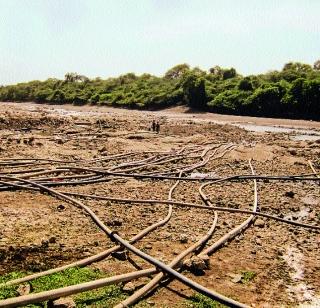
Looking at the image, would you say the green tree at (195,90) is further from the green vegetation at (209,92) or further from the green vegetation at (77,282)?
the green vegetation at (77,282)

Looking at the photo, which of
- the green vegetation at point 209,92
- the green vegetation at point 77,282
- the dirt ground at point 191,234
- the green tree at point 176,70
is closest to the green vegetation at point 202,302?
the dirt ground at point 191,234

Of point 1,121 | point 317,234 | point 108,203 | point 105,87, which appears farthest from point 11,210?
point 105,87

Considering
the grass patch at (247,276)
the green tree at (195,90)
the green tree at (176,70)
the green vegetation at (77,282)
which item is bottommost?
the grass patch at (247,276)

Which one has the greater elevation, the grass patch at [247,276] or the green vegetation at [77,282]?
the green vegetation at [77,282]

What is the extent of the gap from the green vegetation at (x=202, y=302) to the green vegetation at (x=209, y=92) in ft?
111

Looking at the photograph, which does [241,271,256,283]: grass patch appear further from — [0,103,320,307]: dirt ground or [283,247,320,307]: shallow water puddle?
[283,247,320,307]: shallow water puddle

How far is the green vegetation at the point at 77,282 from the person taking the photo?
510 centimetres

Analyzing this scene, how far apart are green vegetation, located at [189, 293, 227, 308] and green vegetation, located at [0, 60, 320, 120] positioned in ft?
111

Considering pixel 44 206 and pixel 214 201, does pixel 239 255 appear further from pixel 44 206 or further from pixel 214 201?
pixel 44 206

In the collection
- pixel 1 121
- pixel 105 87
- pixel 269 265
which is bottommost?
pixel 269 265

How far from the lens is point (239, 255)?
275 inches

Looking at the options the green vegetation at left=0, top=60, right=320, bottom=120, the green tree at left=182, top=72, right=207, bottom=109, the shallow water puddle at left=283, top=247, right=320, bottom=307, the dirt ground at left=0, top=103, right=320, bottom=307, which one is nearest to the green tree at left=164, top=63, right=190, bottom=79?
the green vegetation at left=0, top=60, right=320, bottom=120

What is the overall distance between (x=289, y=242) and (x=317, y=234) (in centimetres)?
89

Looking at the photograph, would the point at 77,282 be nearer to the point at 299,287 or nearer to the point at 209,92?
the point at 299,287
